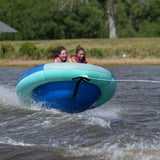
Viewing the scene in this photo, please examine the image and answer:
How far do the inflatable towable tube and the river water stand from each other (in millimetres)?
259

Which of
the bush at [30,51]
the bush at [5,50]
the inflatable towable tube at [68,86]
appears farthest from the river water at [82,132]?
the bush at [5,50]

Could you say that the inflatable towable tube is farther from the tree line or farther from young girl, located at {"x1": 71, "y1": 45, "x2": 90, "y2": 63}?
the tree line

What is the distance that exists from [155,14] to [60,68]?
136 ft

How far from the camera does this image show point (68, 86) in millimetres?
7070

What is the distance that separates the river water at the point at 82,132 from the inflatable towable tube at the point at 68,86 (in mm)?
259

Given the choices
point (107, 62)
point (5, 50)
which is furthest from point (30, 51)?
point (107, 62)

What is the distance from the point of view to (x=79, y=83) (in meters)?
7.00

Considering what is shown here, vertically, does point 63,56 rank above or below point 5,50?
above

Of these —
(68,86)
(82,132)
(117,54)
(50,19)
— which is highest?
→ (50,19)

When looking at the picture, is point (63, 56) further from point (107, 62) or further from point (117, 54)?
point (117, 54)

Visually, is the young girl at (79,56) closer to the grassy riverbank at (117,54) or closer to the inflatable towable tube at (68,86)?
the inflatable towable tube at (68,86)

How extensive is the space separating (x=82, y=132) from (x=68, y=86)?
3.45 feet

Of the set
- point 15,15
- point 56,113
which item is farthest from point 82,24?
point 56,113

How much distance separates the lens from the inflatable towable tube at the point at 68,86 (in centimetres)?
686
